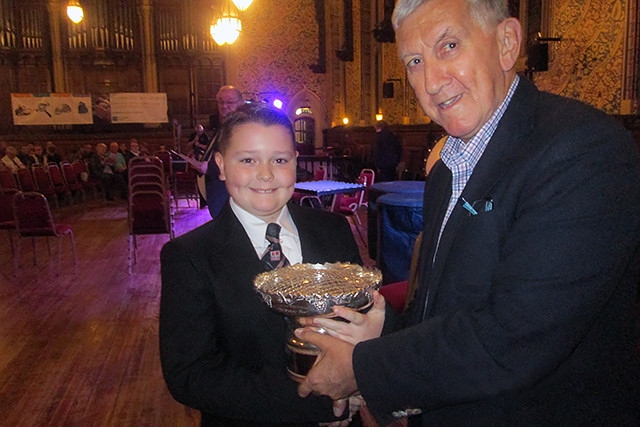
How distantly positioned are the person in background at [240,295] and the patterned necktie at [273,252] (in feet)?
0.08

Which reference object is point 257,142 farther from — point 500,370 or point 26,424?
point 26,424

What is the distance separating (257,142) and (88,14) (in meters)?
17.3

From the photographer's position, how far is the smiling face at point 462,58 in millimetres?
1111

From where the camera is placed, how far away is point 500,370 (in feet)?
3.02

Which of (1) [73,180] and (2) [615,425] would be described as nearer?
(2) [615,425]

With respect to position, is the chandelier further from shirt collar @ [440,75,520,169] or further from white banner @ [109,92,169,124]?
shirt collar @ [440,75,520,169]

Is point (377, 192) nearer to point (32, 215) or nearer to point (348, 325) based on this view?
point (32, 215)

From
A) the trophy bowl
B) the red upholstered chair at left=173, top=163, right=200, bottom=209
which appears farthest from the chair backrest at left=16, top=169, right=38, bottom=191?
the trophy bowl

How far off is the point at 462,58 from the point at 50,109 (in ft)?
49.8

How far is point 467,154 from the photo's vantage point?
1194 millimetres

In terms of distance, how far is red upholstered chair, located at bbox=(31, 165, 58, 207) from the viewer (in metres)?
10.0

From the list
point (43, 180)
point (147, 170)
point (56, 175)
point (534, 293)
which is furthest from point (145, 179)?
point (534, 293)

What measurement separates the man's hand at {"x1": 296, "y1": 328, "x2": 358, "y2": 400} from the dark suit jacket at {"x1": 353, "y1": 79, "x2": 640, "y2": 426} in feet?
0.18

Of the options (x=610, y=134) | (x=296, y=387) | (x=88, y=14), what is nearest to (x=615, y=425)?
(x=610, y=134)
